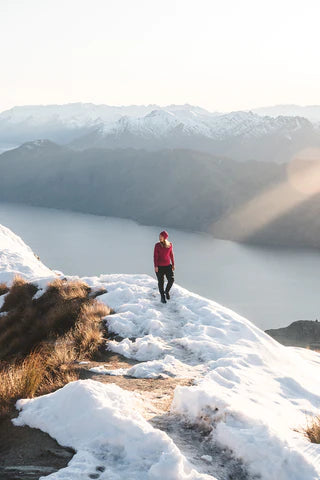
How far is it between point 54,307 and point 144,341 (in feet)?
12.8

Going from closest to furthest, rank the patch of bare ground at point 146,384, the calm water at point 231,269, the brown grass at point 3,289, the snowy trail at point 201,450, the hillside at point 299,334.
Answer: the snowy trail at point 201,450
the patch of bare ground at point 146,384
the brown grass at point 3,289
the hillside at point 299,334
the calm water at point 231,269

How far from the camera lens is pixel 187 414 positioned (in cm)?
581

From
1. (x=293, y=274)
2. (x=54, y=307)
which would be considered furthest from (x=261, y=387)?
(x=293, y=274)

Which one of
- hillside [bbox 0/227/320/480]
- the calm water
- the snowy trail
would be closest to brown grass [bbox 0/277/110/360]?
hillside [bbox 0/227/320/480]

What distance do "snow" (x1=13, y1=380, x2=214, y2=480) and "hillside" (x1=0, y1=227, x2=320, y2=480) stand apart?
0.01 m

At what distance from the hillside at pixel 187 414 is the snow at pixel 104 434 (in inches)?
0.4

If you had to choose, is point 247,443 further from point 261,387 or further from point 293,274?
point 293,274

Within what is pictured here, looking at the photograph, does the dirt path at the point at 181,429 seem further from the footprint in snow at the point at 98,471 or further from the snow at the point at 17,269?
the snow at the point at 17,269

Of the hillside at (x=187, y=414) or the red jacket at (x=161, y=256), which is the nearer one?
the hillside at (x=187, y=414)

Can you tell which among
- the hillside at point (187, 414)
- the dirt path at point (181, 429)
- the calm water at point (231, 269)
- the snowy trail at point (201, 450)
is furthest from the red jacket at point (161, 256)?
the calm water at point (231, 269)

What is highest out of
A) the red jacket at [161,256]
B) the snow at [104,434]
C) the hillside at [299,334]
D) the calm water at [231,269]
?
the red jacket at [161,256]

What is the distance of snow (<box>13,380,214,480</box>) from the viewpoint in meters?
4.18

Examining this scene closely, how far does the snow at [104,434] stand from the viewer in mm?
4180

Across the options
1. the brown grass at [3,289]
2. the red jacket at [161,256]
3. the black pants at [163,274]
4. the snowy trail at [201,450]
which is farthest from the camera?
the brown grass at [3,289]
